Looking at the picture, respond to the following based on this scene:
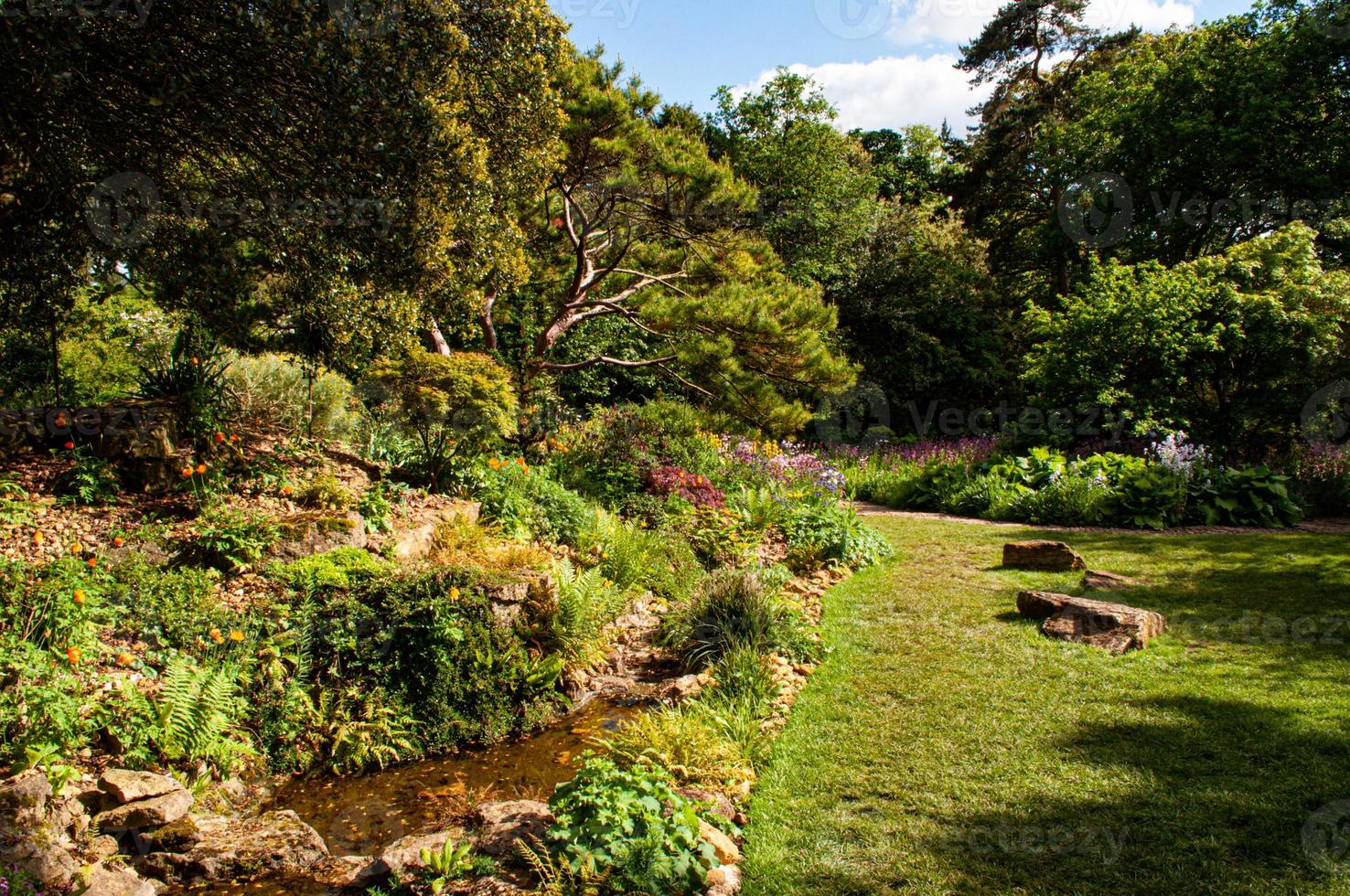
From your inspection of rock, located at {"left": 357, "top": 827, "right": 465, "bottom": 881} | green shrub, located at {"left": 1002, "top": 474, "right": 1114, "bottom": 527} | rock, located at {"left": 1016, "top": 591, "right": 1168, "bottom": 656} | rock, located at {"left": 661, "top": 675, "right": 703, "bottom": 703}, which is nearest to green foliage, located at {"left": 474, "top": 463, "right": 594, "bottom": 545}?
rock, located at {"left": 661, "top": 675, "right": 703, "bottom": 703}

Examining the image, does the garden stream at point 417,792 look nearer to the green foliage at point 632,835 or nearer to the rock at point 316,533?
the green foliage at point 632,835

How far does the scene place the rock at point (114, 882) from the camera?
285 centimetres

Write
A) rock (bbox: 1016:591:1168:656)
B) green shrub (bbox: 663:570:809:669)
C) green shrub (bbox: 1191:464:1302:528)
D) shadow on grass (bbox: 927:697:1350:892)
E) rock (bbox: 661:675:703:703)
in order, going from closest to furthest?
shadow on grass (bbox: 927:697:1350:892) < rock (bbox: 661:675:703:703) < rock (bbox: 1016:591:1168:656) < green shrub (bbox: 663:570:809:669) < green shrub (bbox: 1191:464:1302:528)

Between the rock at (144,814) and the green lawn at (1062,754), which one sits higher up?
the green lawn at (1062,754)

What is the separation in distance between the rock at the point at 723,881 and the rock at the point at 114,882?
2.29 m

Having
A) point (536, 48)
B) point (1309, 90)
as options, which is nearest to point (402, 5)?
point (536, 48)

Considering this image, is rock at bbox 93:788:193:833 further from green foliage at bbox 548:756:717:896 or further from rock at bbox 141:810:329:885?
green foliage at bbox 548:756:717:896

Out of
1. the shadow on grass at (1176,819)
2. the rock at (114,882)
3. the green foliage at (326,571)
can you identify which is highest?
the green foliage at (326,571)

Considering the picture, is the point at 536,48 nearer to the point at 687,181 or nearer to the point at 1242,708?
the point at 687,181

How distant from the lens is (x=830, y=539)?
26.4ft

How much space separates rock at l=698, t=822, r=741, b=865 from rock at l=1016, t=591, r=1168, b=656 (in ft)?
10.3

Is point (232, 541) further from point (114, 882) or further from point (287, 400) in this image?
point (114, 882)

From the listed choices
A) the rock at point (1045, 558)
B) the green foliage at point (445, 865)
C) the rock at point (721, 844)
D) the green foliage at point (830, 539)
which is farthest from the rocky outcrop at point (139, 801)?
the rock at point (1045, 558)

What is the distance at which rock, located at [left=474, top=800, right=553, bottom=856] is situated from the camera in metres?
3.02
